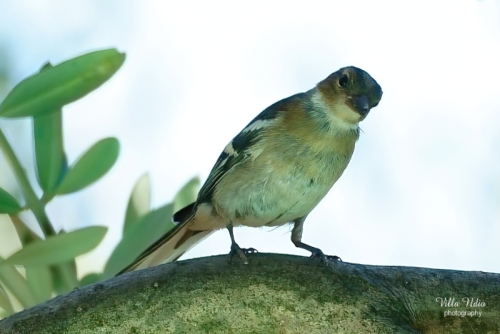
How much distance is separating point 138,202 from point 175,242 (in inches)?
14.1

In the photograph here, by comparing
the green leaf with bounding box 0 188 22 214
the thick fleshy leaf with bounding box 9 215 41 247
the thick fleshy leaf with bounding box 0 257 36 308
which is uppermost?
the green leaf with bounding box 0 188 22 214

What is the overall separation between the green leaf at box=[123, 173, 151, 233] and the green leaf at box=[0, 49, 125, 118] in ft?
1.72

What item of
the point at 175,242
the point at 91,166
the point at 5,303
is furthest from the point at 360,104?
the point at 5,303

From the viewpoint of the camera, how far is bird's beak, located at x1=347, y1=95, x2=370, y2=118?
2365mm

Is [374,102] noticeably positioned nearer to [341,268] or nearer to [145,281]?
[341,268]

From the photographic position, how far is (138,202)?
2.18 m

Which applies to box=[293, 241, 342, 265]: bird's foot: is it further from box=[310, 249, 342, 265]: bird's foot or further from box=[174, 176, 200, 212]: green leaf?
box=[174, 176, 200, 212]: green leaf

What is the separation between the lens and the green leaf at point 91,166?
1.89m

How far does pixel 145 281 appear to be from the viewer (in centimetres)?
168

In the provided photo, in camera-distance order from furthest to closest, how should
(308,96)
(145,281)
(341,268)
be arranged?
(308,96) → (341,268) → (145,281)

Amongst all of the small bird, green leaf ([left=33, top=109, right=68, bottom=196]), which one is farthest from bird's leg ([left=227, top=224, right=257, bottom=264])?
green leaf ([left=33, top=109, right=68, bottom=196])

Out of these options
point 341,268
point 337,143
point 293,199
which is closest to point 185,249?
point 293,199

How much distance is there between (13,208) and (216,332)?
0.63 metres

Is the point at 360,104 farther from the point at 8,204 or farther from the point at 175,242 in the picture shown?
the point at 8,204
